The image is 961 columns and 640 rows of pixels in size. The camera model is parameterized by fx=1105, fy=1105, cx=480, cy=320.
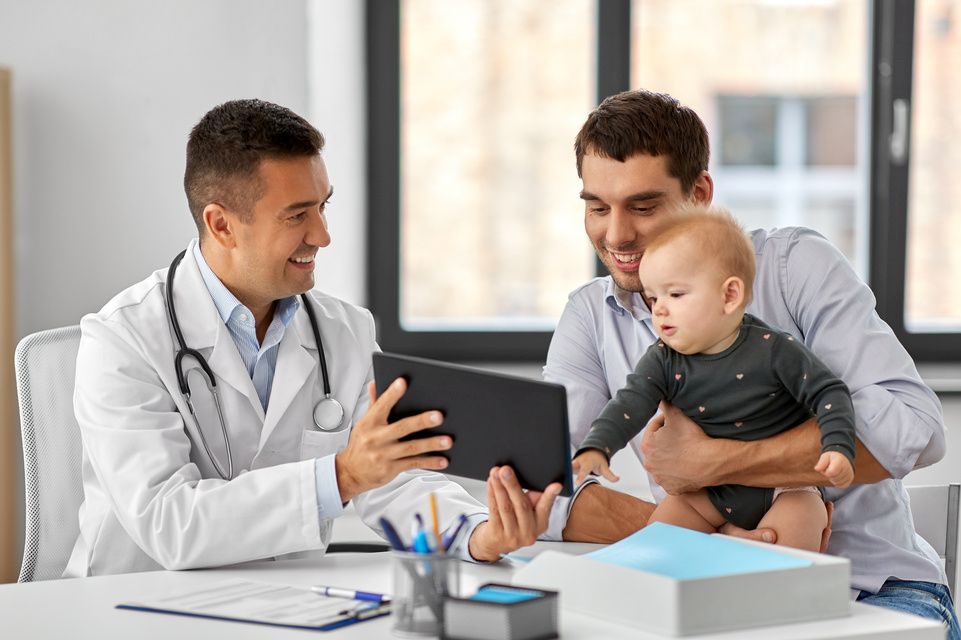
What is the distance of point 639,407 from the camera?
5.39ft

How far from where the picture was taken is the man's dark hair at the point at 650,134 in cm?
192

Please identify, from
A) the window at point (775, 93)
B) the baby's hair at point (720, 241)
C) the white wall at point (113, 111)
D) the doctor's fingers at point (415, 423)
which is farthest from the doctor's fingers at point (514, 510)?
the window at point (775, 93)

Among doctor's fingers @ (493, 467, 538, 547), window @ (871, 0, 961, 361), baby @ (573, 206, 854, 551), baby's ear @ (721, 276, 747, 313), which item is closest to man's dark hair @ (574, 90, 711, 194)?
baby @ (573, 206, 854, 551)

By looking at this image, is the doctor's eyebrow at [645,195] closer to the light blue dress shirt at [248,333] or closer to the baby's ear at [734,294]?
the baby's ear at [734,294]

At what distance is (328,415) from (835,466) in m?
0.85

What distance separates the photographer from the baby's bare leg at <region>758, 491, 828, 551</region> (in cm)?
156

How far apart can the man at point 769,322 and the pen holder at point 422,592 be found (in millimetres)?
559

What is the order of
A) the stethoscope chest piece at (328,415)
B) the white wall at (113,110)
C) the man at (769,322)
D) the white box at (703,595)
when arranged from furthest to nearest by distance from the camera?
the white wall at (113,110) → the stethoscope chest piece at (328,415) → the man at (769,322) → the white box at (703,595)

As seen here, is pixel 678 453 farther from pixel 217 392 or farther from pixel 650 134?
pixel 217 392

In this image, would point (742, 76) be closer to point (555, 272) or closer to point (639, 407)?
point (555, 272)

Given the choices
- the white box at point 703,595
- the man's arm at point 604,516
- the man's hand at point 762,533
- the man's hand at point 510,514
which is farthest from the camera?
the man's arm at point 604,516

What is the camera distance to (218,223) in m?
1.99

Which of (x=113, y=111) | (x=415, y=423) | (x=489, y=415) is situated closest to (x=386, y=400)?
(x=415, y=423)

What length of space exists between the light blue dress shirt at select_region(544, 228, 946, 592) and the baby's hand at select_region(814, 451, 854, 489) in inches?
8.1
